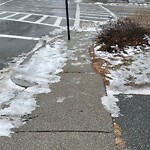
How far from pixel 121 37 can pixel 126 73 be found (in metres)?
2.57

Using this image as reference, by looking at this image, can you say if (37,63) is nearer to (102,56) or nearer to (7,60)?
(7,60)

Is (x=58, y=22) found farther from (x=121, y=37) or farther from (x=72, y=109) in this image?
(x=72, y=109)

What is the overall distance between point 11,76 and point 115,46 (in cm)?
319

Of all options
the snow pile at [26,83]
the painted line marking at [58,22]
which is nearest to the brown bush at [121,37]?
the snow pile at [26,83]

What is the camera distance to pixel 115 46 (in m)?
9.46

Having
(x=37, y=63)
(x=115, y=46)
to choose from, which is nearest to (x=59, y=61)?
(x=37, y=63)

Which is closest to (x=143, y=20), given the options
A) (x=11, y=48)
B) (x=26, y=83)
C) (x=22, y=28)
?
(x=22, y=28)

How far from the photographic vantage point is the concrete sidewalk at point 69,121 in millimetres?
4695

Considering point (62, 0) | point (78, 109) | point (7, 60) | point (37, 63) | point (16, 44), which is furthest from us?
point (62, 0)

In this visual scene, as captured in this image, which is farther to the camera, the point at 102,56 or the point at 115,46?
the point at 115,46

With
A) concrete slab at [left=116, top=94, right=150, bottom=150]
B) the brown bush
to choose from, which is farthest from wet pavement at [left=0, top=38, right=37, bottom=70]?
concrete slab at [left=116, top=94, right=150, bottom=150]

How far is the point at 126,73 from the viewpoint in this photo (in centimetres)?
750

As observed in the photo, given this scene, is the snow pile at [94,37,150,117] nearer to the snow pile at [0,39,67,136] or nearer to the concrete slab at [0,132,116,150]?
the concrete slab at [0,132,116,150]

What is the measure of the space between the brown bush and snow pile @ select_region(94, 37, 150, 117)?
0.25m
